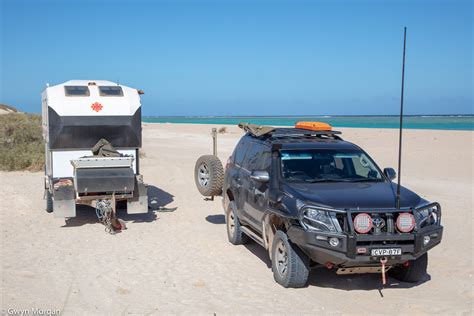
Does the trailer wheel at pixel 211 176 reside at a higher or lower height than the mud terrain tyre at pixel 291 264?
higher

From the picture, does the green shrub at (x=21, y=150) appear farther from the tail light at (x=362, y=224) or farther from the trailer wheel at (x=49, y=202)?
the tail light at (x=362, y=224)

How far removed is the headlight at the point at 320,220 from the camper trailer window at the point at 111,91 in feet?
22.3

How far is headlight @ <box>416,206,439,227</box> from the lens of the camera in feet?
23.5

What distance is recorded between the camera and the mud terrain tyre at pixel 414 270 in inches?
297

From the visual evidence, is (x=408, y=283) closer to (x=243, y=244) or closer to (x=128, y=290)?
(x=243, y=244)

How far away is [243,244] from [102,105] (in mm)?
4623

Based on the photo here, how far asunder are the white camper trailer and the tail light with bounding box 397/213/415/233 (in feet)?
18.6

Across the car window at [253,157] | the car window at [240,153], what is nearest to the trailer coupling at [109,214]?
the car window at [240,153]

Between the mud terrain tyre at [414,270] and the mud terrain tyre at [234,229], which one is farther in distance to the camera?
the mud terrain tyre at [234,229]

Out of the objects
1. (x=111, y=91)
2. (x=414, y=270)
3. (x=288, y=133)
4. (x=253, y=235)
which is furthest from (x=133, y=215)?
(x=414, y=270)

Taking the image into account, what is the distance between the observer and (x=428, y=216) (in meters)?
7.32

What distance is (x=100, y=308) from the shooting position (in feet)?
21.6

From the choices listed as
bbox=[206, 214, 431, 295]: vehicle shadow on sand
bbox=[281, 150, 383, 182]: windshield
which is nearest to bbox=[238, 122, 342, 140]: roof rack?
bbox=[281, 150, 383, 182]: windshield

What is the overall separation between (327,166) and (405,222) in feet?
6.00
